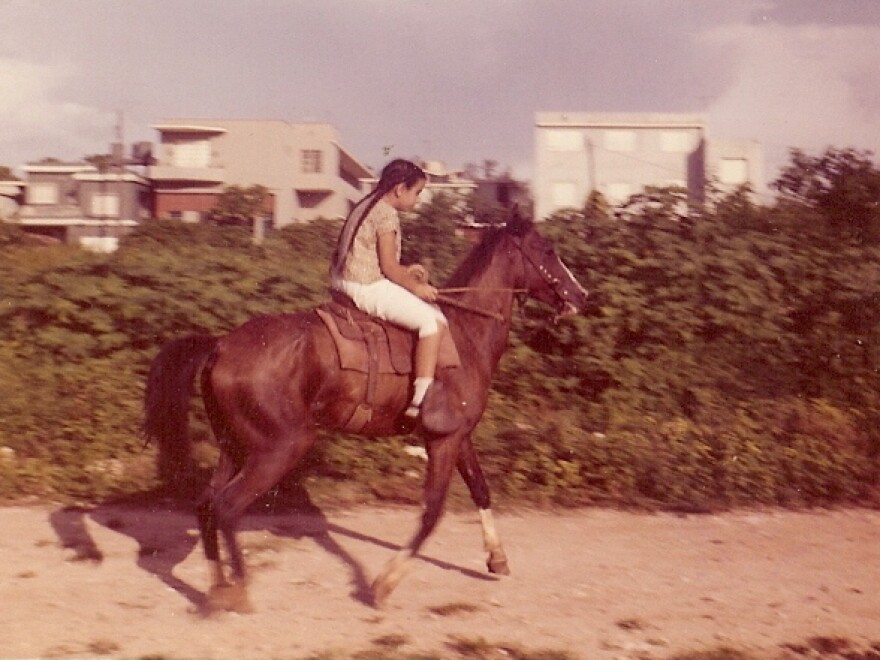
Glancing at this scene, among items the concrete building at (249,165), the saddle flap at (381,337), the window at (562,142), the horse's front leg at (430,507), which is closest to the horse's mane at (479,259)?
the saddle flap at (381,337)

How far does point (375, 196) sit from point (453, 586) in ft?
9.01

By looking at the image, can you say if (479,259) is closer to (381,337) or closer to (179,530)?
(381,337)

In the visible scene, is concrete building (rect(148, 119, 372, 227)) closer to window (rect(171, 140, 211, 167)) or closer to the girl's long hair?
window (rect(171, 140, 211, 167))

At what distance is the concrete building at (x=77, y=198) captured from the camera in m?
59.9

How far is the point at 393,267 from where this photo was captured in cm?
638

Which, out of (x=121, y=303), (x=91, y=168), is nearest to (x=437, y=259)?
(x=121, y=303)

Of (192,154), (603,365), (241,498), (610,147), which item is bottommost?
Answer: (241,498)

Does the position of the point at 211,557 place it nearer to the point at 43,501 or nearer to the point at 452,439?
the point at 452,439

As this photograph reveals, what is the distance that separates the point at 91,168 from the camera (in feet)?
217

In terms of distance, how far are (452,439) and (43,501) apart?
433 cm

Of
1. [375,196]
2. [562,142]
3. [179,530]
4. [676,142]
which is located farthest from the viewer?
[562,142]

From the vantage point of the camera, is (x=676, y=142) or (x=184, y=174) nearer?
(x=184, y=174)

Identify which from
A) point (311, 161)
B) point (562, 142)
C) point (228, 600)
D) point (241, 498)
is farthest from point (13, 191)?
point (228, 600)

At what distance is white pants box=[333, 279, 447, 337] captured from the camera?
643 centimetres
